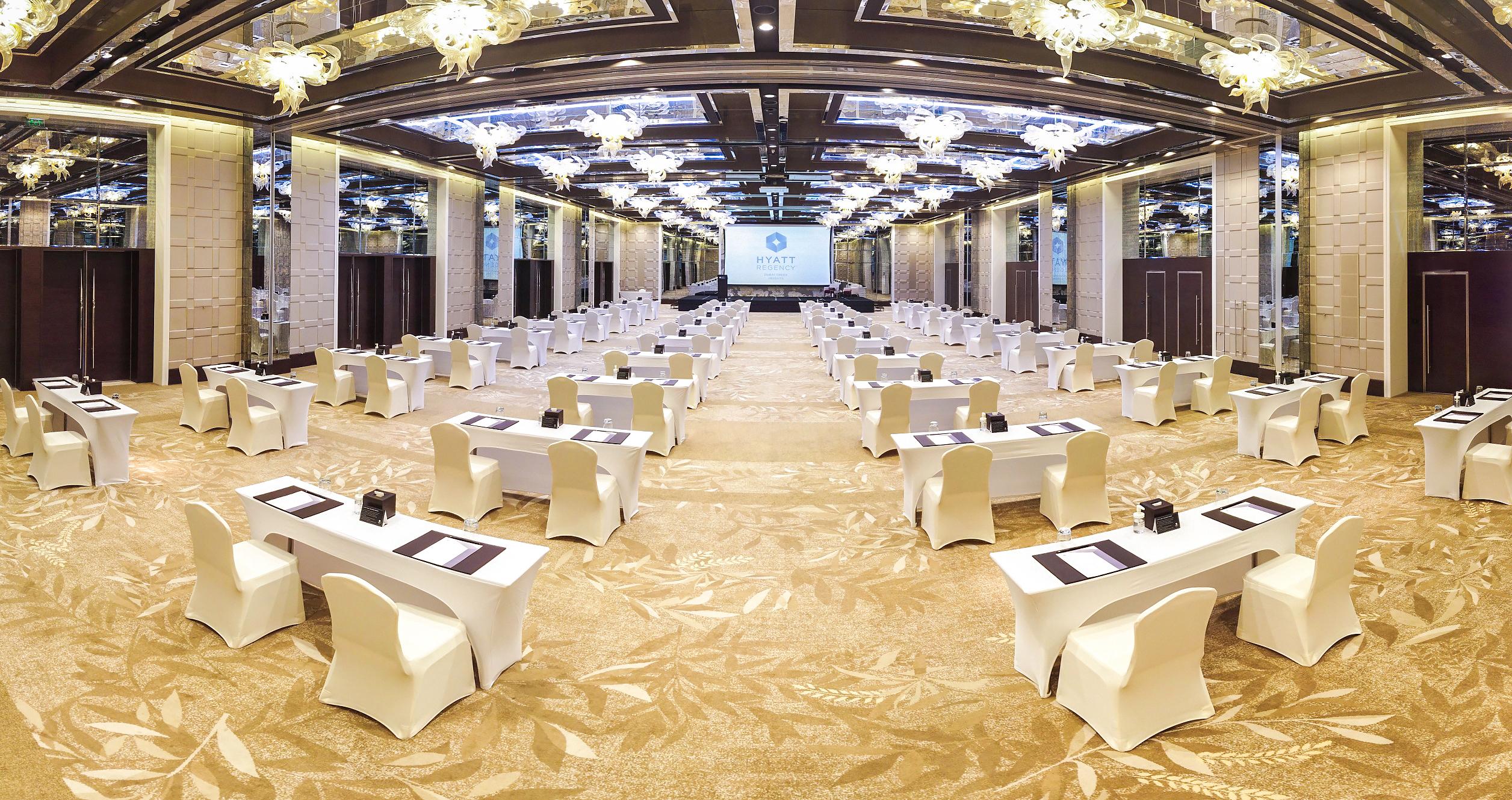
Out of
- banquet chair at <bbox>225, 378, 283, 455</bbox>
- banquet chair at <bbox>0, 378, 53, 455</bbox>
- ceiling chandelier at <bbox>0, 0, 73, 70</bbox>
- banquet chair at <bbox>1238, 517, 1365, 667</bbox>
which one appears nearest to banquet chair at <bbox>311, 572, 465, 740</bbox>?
banquet chair at <bbox>1238, 517, 1365, 667</bbox>

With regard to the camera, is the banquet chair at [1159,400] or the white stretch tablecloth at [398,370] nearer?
the banquet chair at [1159,400]

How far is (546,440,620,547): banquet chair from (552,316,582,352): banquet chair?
13.3m

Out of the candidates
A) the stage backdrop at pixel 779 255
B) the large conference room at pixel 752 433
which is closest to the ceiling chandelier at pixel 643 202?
the large conference room at pixel 752 433

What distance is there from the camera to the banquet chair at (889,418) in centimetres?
865

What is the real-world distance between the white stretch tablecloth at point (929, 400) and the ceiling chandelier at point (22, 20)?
8.06m

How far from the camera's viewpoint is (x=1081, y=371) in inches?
516

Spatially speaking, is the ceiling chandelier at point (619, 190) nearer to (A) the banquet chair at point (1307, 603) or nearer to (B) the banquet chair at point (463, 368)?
(B) the banquet chair at point (463, 368)

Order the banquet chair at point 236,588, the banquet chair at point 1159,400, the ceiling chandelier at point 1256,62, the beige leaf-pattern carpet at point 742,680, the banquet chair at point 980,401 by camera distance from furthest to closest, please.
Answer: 1. the banquet chair at point 1159,400
2. the banquet chair at point 980,401
3. the ceiling chandelier at point 1256,62
4. the banquet chair at point 236,588
5. the beige leaf-pattern carpet at point 742,680

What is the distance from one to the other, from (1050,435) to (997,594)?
2.08 m

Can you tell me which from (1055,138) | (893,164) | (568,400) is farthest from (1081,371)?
(568,400)

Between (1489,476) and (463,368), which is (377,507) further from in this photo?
(463,368)

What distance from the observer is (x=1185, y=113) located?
11359mm

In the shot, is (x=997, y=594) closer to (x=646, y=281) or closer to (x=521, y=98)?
(x=521, y=98)

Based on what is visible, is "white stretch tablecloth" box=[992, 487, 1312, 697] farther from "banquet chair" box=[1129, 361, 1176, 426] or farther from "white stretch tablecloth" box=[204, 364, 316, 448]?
"white stretch tablecloth" box=[204, 364, 316, 448]
